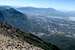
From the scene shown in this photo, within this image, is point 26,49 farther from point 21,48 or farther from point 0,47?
point 0,47

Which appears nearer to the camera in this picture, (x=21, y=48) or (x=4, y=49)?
(x=4, y=49)

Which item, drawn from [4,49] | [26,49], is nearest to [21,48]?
[26,49]

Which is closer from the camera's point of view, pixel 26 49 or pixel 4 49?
pixel 4 49

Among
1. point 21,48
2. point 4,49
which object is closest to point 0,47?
point 4,49

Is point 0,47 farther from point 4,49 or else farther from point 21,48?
point 21,48

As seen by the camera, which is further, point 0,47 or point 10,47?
point 10,47
